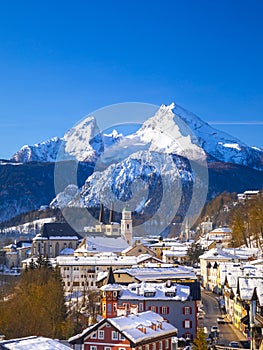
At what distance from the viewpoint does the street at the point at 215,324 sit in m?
38.2

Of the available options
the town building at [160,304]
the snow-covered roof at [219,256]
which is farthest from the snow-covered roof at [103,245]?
the town building at [160,304]

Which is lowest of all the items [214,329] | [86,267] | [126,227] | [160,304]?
[214,329]

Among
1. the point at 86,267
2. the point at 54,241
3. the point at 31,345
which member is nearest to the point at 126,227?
the point at 54,241

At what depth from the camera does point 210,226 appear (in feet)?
399

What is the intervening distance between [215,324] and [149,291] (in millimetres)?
5673

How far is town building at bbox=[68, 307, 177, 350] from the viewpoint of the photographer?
1196 inches

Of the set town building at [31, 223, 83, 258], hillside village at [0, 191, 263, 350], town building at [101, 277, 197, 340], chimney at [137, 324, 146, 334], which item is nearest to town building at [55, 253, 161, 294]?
hillside village at [0, 191, 263, 350]

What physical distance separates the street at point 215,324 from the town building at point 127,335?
5956mm

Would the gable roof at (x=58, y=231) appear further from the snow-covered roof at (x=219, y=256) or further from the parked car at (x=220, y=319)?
the parked car at (x=220, y=319)

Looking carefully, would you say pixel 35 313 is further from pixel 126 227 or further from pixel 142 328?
pixel 126 227

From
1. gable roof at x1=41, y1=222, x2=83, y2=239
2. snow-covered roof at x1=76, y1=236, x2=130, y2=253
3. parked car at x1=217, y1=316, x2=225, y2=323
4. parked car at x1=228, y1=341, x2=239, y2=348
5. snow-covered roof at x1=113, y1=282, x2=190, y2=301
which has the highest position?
gable roof at x1=41, y1=222, x2=83, y2=239

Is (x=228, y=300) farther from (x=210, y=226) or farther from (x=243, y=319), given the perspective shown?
(x=210, y=226)

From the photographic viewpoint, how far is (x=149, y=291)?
42.3m

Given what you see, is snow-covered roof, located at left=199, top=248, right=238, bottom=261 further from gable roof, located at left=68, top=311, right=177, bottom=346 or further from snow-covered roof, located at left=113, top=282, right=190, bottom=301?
gable roof, located at left=68, top=311, right=177, bottom=346
